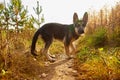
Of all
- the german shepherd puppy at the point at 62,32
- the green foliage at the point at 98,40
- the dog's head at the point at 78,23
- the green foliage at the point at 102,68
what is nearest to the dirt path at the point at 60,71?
the green foliage at the point at 102,68

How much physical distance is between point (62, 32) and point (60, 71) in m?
2.13

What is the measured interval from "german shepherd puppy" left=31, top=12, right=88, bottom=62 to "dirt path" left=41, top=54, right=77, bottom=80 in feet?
2.30

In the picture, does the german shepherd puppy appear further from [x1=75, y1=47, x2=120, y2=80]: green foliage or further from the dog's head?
[x1=75, y1=47, x2=120, y2=80]: green foliage

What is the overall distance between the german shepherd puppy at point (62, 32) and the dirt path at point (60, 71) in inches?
27.5

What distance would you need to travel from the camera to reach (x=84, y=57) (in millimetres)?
6520

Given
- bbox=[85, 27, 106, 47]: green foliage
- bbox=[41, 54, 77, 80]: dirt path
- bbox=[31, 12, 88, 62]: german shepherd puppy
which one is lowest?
bbox=[41, 54, 77, 80]: dirt path

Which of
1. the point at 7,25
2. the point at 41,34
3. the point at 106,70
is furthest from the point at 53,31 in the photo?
the point at 106,70

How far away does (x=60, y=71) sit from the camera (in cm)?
587

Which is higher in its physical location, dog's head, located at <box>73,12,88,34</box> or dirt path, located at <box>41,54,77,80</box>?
dog's head, located at <box>73,12,88,34</box>

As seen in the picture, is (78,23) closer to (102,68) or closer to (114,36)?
(114,36)

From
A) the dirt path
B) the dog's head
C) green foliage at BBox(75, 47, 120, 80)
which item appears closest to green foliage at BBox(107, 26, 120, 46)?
the dog's head

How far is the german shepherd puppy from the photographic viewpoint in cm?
742

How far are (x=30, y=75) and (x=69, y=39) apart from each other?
2.48 metres

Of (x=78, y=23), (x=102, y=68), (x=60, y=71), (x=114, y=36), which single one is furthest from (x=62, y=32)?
(x=102, y=68)
